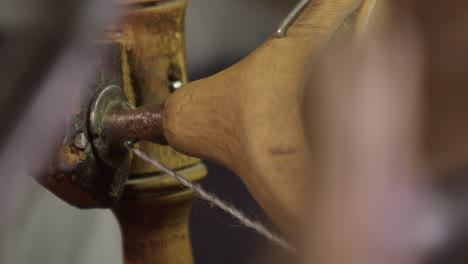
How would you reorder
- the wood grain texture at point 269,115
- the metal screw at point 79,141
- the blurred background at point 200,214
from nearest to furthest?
the wood grain texture at point 269,115, the metal screw at point 79,141, the blurred background at point 200,214

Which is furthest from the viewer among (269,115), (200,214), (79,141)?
(200,214)

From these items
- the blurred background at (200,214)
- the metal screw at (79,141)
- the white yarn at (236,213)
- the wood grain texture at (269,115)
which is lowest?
the blurred background at (200,214)

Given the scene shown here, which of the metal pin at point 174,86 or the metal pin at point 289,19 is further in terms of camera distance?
the metal pin at point 174,86

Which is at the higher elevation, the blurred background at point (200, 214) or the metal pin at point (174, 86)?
the metal pin at point (174, 86)

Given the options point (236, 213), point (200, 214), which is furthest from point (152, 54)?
point (200, 214)

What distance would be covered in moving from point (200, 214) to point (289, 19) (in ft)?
1.59

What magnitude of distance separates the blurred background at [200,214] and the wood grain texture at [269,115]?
0.89 ft

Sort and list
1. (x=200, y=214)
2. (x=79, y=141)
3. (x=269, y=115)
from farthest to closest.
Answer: (x=200, y=214)
(x=79, y=141)
(x=269, y=115)

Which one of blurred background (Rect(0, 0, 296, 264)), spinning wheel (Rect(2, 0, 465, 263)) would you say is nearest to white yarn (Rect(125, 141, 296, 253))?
spinning wheel (Rect(2, 0, 465, 263))

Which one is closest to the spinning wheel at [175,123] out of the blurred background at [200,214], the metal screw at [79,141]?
the metal screw at [79,141]

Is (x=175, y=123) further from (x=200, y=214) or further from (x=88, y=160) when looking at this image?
(x=200, y=214)

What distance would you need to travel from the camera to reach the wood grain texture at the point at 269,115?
248mm

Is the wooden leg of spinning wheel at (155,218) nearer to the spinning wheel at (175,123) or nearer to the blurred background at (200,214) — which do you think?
the spinning wheel at (175,123)

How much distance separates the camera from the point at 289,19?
30 cm
